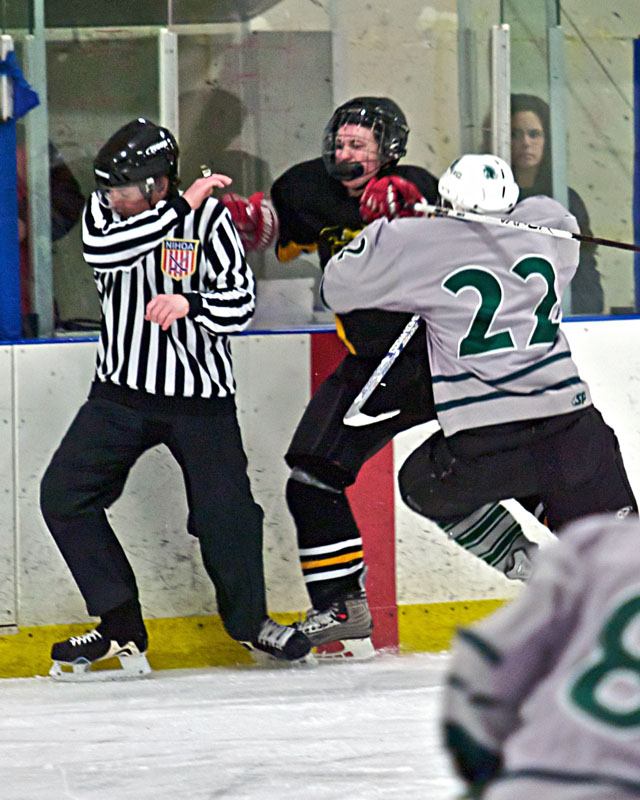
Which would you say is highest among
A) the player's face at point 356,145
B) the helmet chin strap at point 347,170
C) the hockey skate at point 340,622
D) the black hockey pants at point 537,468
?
the player's face at point 356,145

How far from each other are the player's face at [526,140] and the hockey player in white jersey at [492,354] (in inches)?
36.4

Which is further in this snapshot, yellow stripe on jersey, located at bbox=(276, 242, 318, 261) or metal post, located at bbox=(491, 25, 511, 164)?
metal post, located at bbox=(491, 25, 511, 164)

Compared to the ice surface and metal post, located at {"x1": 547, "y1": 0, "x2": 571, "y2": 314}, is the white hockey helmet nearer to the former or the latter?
metal post, located at {"x1": 547, "y1": 0, "x2": 571, "y2": 314}

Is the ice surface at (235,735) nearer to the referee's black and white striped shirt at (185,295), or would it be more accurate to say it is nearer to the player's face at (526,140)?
the referee's black and white striped shirt at (185,295)

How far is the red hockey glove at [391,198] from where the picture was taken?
303 cm

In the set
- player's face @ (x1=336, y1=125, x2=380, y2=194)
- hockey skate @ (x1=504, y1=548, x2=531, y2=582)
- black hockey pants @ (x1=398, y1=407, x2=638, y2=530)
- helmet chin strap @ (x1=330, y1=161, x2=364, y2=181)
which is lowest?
hockey skate @ (x1=504, y1=548, x2=531, y2=582)

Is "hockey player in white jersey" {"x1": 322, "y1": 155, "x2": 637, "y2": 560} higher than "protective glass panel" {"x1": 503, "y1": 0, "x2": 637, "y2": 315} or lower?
lower

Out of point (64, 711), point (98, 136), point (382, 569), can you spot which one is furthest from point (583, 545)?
point (98, 136)

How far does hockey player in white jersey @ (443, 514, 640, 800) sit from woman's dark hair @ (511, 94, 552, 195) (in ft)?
9.94

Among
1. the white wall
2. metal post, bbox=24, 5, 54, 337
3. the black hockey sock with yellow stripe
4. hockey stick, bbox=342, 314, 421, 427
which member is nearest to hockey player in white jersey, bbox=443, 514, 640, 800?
hockey stick, bbox=342, 314, 421, 427

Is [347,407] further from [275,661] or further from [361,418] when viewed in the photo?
[275,661]

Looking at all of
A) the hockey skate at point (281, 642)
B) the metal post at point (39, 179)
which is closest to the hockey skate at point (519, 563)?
the hockey skate at point (281, 642)

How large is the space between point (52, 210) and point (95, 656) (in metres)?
1.20

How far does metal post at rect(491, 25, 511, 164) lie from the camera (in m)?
3.77
